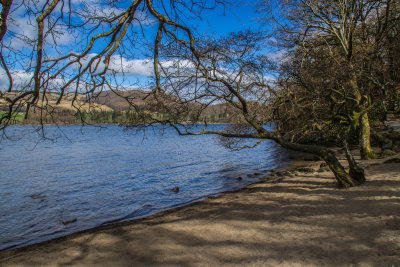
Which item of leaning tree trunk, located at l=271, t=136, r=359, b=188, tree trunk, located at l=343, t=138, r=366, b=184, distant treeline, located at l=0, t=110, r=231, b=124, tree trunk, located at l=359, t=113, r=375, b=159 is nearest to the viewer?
distant treeline, located at l=0, t=110, r=231, b=124

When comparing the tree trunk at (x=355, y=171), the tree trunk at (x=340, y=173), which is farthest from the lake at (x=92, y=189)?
the tree trunk at (x=355, y=171)

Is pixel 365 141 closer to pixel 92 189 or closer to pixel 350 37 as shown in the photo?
pixel 350 37

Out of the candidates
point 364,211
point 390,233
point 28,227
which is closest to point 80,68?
point 390,233

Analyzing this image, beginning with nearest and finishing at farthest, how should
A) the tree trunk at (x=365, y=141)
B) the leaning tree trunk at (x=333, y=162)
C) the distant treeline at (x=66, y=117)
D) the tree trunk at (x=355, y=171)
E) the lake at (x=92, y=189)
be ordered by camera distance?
1. the distant treeline at (x=66, y=117)
2. the leaning tree trunk at (x=333, y=162)
3. the tree trunk at (x=355, y=171)
4. the lake at (x=92, y=189)
5. the tree trunk at (x=365, y=141)

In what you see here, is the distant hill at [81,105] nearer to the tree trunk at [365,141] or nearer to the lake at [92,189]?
the lake at [92,189]

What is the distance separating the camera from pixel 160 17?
4578 mm

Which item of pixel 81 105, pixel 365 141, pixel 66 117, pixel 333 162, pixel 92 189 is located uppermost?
pixel 81 105

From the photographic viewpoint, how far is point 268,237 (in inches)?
223

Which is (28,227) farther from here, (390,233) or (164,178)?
(390,233)

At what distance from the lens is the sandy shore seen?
4.65m

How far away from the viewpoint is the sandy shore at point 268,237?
465cm

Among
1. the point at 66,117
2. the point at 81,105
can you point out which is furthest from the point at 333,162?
the point at 66,117

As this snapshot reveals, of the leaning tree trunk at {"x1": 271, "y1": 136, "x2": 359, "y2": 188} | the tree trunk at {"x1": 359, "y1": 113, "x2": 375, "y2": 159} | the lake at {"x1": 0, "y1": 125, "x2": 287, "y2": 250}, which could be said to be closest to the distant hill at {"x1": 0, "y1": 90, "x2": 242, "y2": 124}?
the lake at {"x1": 0, "y1": 125, "x2": 287, "y2": 250}

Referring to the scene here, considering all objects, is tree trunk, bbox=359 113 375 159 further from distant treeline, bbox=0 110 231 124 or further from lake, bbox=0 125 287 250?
distant treeline, bbox=0 110 231 124
